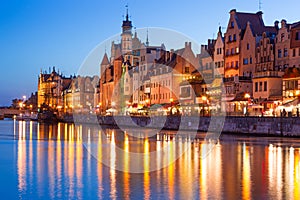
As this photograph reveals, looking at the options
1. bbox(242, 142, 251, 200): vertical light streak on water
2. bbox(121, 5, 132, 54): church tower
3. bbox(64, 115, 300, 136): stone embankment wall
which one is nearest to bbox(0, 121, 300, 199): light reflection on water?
bbox(242, 142, 251, 200): vertical light streak on water

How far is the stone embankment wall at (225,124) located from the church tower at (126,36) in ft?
172

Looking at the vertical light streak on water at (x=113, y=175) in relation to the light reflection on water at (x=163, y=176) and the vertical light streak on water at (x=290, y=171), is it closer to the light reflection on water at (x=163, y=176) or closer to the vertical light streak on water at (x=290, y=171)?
the light reflection on water at (x=163, y=176)

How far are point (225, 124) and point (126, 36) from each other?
9053 cm

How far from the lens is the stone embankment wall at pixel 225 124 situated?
51.1 m

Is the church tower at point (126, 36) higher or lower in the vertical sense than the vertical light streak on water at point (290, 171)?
higher

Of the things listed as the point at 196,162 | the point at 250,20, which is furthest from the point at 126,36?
the point at 196,162

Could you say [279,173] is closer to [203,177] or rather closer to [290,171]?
[290,171]

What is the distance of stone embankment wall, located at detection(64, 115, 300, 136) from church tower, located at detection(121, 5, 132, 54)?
52349mm

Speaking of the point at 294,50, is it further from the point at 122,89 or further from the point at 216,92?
the point at 122,89

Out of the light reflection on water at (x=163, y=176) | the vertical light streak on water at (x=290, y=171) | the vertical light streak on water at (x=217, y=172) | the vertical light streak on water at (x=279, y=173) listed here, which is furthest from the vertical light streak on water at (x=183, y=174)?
the vertical light streak on water at (x=290, y=171)

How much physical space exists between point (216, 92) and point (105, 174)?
174 feet

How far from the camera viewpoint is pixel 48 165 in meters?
30.0

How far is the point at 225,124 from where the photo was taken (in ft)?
201

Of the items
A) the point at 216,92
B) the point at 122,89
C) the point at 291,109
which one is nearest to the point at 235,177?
the point at 291,109
